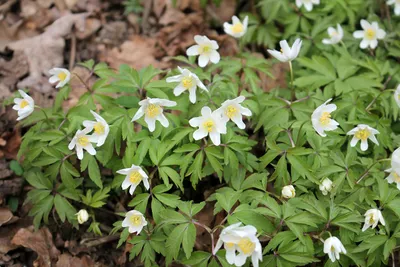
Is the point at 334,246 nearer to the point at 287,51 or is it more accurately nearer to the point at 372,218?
the point at 372,218

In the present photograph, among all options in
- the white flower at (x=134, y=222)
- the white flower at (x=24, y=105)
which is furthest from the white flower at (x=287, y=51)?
the white flower at (x=24, y=105)

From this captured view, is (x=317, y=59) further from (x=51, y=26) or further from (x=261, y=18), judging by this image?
(x=51, y=26)

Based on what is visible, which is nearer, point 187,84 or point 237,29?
point 187,84

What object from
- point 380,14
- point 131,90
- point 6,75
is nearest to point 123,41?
point 6,75

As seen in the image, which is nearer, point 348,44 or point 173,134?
point 173,134

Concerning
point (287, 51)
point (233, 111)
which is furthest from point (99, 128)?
point (287, 51)

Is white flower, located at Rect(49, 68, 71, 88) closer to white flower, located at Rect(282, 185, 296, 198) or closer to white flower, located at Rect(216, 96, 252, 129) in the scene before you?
white flower, located at Rect(216, 96, 252, 129)
